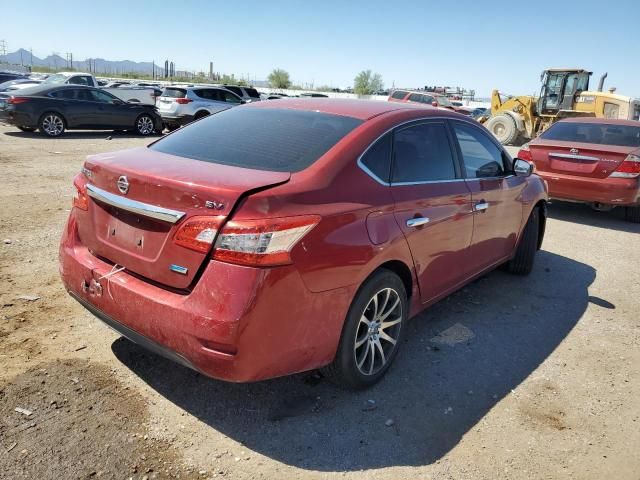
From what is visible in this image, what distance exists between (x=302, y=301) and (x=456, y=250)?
169cm

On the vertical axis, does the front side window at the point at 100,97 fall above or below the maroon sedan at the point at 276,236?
above

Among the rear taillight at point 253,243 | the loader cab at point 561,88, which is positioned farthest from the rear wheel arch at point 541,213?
the loader cab at point 561,88

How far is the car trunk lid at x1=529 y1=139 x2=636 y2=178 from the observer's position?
7605 mm

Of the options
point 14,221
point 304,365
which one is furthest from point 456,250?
point 14,221

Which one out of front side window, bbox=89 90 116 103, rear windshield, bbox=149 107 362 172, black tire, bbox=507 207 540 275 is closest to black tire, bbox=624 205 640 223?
black tire, bbox=507 207 540 275

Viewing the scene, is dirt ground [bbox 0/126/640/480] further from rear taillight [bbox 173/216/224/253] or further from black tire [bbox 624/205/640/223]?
black tire [bbox 624/205/640/223]

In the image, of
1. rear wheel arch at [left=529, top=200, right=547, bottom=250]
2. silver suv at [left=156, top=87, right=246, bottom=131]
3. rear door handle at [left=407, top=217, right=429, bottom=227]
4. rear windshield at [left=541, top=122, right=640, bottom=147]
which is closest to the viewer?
rear door handle at [left=407, top=217, right=429, bottom=227]

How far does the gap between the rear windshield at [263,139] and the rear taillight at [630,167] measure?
6042mm

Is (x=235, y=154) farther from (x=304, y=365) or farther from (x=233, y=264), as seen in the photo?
(x=304, y=365)

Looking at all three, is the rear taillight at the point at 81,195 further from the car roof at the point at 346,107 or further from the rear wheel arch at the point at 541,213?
the rear wheel arch at the point at 541,213

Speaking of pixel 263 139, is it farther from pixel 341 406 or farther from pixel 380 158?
pixel 341 406

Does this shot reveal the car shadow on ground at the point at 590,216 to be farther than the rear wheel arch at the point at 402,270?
Yes

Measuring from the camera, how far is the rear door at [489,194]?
398cm

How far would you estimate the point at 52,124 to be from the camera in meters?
14.6
